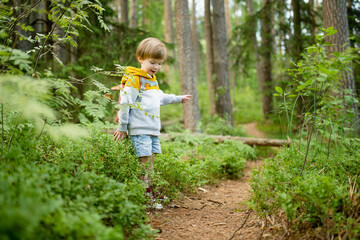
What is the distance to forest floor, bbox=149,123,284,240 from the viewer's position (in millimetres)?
2717

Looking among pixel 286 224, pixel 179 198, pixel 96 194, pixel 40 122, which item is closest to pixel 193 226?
pixel 179 198

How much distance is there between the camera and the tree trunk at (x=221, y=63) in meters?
10.4

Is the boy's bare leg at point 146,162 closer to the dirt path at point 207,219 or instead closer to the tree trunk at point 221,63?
the dirt path at point 207,219

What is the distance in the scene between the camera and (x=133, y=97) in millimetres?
3275

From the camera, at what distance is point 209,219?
3.26 meters

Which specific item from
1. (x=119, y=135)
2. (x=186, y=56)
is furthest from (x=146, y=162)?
(x=186, y=56)

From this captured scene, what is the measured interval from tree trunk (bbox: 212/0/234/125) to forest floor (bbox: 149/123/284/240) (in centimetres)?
654

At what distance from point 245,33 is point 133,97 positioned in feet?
29.4

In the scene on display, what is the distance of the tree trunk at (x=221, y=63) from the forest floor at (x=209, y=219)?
6536mm

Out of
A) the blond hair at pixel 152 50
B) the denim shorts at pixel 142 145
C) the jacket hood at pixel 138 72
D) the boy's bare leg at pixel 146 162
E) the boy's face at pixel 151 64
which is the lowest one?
the boy's bare leg at pixel 146 162

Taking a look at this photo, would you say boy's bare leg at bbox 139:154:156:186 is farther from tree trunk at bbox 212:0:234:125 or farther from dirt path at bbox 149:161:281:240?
tree trunk at bbox 212:0:234:125

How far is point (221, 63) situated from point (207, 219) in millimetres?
8291

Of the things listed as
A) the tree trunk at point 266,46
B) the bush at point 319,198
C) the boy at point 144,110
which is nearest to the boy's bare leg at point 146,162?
the boy at point 144,110

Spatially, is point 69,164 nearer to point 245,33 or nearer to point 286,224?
point 286,224
